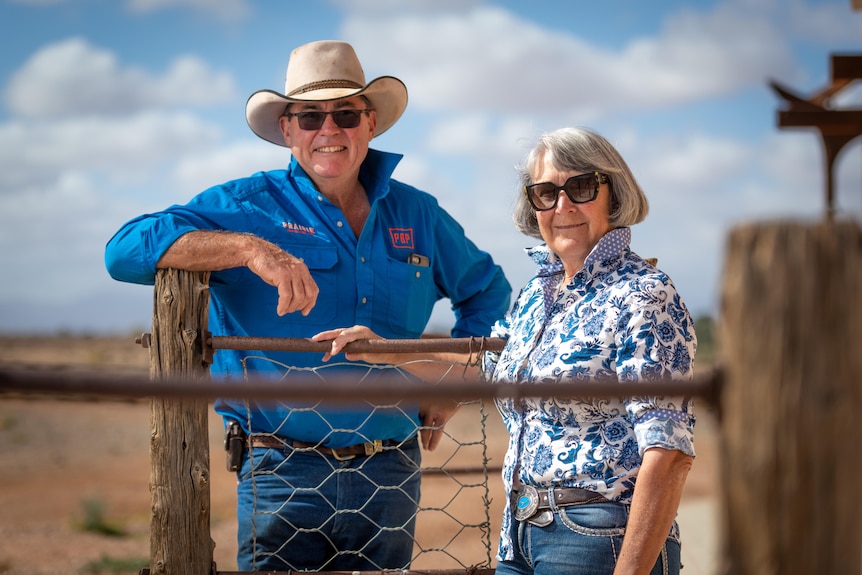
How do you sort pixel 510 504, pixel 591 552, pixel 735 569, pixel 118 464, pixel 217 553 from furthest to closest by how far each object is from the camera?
pixel 118 464 → pixel 217 553 → pixel 510 504 → pixel 591 552 → pixel 735 569

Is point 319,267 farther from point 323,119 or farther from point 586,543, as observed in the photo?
point 586,543

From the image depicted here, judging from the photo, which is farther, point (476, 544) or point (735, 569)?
point (476, 544)

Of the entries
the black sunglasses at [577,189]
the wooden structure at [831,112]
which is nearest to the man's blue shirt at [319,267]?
the black sunglasses at [577,189]

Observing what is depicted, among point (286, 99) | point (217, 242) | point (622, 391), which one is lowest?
point (622, 391)

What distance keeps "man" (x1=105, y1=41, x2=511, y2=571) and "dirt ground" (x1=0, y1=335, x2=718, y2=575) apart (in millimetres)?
336

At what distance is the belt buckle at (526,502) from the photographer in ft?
7.86

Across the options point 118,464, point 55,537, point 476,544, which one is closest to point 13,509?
point 55,537

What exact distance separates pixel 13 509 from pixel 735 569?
41.7ft

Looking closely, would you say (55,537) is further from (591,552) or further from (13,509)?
(591,552)

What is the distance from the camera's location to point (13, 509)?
40.2ft

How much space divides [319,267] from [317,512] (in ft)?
2.91

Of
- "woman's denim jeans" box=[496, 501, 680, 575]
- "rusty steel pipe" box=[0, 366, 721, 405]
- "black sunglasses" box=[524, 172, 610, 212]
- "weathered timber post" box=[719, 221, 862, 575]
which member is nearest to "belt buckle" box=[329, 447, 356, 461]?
"woman's denim jeans" box=[496, 501, 680, 575]

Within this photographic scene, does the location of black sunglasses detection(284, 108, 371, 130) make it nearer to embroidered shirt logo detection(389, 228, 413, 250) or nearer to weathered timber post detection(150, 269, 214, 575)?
embroidered shirt logo detection(389, 228, 413, 250)

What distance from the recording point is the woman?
224 centimetres
